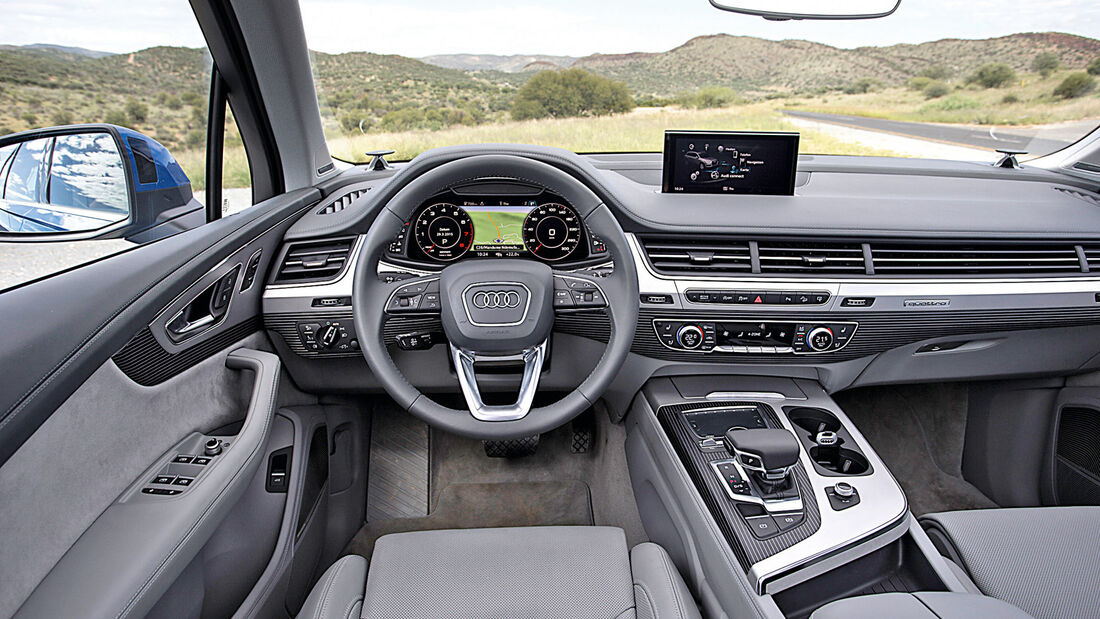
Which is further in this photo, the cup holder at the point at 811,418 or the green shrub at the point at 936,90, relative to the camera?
the green shrub at the point at 936,90

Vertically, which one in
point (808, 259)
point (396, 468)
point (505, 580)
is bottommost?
point (396, 468)

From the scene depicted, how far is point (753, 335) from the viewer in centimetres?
209

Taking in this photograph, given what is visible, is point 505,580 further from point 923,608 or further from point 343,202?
point 343,202

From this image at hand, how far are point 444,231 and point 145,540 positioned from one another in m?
1.14

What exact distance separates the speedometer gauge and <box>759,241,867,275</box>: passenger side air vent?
633mm

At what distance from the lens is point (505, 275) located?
1.87m

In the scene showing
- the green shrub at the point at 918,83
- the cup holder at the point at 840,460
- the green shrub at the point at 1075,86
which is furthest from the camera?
the green shrub at the point at 918,83

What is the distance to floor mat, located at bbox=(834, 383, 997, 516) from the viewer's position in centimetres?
271

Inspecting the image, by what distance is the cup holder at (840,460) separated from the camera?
1795 mm

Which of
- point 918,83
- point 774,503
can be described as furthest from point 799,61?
point 774,503

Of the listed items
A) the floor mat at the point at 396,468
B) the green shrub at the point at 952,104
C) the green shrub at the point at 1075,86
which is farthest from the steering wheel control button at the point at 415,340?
the green shrub at the point at 1075,86

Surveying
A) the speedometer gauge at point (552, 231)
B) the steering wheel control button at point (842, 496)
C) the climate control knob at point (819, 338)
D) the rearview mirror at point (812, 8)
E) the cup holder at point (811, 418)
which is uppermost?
the rearview mirror at point (812, 8)

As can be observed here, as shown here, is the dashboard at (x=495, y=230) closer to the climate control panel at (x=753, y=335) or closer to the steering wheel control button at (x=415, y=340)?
the steering wheel control button at (x=415, y=340)

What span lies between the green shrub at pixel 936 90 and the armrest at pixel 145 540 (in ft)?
9.80
